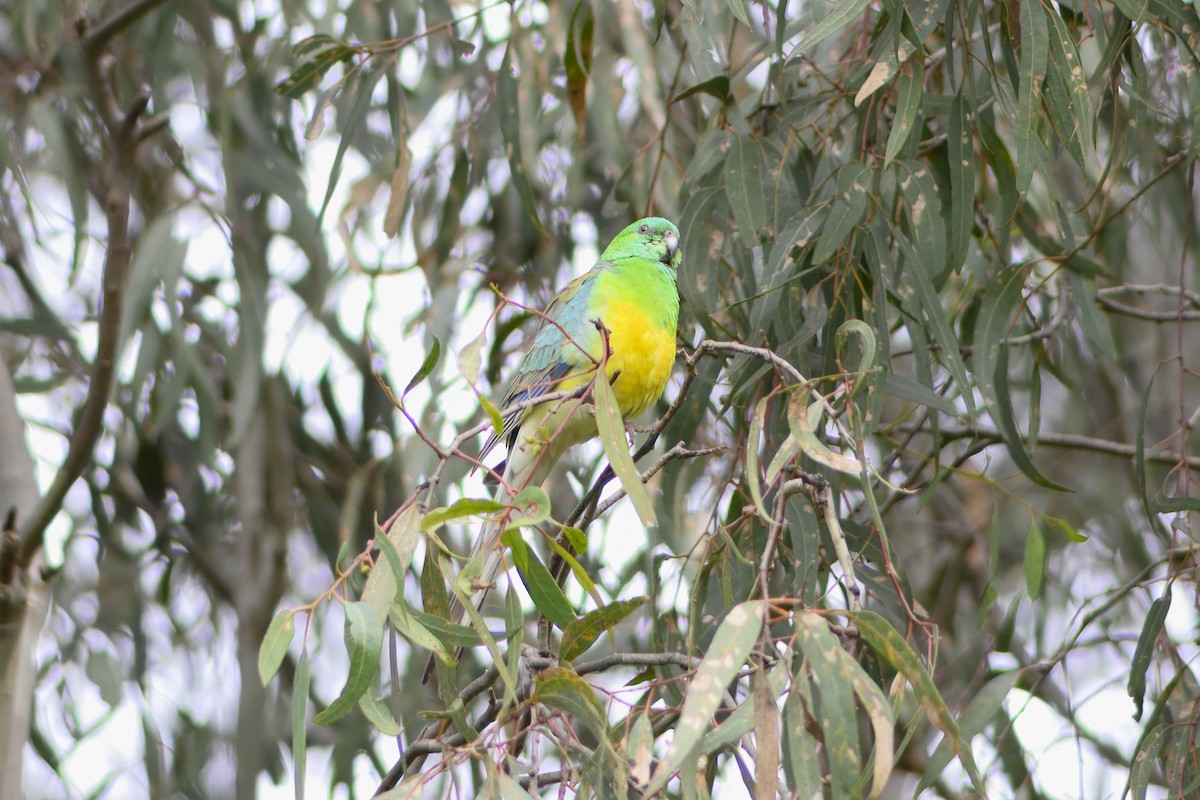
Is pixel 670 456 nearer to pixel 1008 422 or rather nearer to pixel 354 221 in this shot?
pixel 1008 422

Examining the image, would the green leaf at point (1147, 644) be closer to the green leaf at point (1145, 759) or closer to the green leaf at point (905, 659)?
the green leaf at point (1145, 759)

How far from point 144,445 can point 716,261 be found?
91.3 inches

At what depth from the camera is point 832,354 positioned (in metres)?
2.38

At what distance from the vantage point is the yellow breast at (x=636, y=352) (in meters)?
2.77

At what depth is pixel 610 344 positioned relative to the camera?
2.64 meters

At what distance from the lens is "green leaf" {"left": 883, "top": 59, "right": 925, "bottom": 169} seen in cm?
196

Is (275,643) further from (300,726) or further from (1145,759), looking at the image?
(1145,759)

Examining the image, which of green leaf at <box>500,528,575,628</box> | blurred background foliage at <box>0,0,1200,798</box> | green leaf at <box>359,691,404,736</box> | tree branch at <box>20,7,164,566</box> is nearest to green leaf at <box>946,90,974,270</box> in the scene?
blurred background foliage at <box>0,0,1200,798</box>

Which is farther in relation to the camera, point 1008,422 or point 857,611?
point 1008,422

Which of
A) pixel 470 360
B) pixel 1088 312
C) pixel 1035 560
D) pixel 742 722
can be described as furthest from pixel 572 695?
pixel 1088 312

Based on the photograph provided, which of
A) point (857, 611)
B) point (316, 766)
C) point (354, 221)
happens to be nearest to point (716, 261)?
point (857, 611)

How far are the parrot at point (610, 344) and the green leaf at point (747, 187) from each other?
330mm

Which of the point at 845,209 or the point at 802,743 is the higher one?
the point at 845,209

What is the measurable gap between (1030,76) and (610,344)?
40.7 inches
